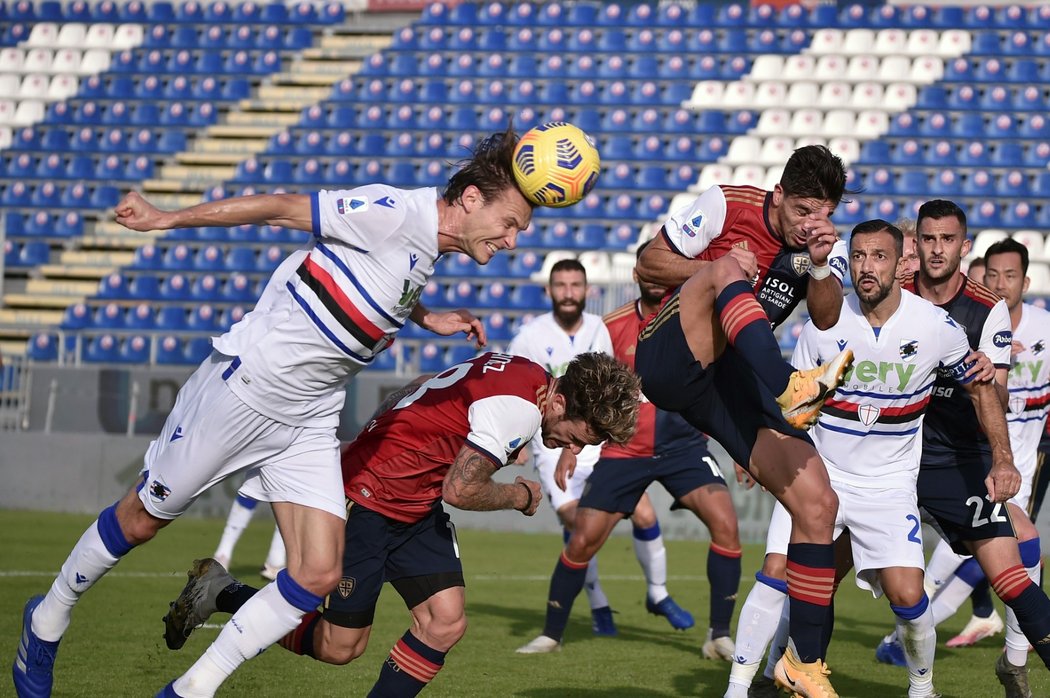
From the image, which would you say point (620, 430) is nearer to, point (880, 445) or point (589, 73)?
point (880, 445)

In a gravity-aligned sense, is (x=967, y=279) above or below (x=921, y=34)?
below

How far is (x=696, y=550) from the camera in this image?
14.7m

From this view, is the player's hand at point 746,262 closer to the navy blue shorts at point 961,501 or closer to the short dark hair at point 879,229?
the short dark hair at point 879,229

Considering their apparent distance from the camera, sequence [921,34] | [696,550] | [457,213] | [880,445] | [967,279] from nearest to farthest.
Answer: [457,213] < [880,445] < [967,279] < [696,550] < [921,34]

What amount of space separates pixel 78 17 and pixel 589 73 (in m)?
11.2

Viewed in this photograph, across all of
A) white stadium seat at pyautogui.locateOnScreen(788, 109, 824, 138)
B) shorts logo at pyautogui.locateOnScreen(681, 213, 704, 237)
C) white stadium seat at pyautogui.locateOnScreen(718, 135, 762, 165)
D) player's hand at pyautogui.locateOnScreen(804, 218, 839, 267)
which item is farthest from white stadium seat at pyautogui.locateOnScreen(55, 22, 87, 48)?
player's hand at pyautogui.locateOnScreen(804, 218, 839, 267)

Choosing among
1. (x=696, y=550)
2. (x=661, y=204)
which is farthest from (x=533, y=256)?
(x=696, y=550)

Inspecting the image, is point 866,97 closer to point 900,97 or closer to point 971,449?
point 900,97

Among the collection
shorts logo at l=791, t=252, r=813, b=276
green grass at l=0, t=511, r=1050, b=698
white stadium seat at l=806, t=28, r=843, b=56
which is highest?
white stadium seat at l=806, t=28, r=843, b=56

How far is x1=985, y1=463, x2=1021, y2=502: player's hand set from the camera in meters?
6.33

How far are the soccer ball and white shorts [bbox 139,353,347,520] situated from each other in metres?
1.36

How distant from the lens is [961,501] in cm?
679

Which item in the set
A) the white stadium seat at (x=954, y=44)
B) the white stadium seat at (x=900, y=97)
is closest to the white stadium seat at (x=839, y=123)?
the white stadium seat at (x=900, y=97)

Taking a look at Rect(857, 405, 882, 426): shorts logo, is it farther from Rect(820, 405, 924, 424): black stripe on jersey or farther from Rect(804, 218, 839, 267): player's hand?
Rect(804, 218, 839, 267): player's hand
